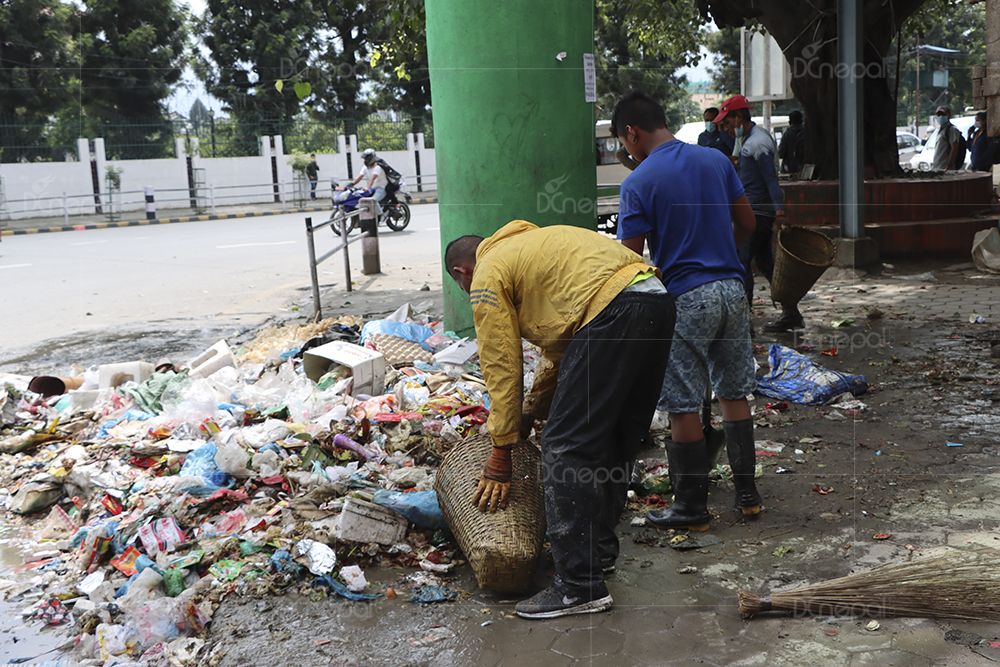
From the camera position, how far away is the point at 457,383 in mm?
5066

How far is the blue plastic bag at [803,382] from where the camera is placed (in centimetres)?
498

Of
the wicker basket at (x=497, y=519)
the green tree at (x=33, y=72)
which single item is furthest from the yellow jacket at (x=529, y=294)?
the green tree at (x=33, y=72)

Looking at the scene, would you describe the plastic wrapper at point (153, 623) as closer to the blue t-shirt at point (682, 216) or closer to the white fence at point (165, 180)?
the blue t-shirt at point (682, 216)

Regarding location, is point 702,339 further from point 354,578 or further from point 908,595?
point 354,578

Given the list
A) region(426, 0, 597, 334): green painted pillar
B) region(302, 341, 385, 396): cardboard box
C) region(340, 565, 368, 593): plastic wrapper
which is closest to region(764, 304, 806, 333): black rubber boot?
region(426, 0, 597, 334): green painted pillar

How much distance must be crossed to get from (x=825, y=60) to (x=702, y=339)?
8.41m

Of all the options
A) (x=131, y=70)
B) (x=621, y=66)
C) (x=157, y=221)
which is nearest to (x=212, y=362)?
(x=157, y=221)

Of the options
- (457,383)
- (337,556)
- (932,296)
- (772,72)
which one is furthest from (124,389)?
(772,72)

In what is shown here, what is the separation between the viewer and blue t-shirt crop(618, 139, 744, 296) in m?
3.32

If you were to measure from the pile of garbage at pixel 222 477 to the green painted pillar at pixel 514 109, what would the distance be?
1.04 meters

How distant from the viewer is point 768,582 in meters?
3.01

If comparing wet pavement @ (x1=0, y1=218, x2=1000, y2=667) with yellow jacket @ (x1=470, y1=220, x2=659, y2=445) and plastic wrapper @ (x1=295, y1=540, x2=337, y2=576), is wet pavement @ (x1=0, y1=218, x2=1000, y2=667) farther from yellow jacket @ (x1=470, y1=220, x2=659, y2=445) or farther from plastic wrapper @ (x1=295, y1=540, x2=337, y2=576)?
yellow jacket @ (x1=470, y1=220, x2=659, y2=445)

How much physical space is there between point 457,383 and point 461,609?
2191mm

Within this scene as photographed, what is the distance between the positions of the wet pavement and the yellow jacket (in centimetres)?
69
